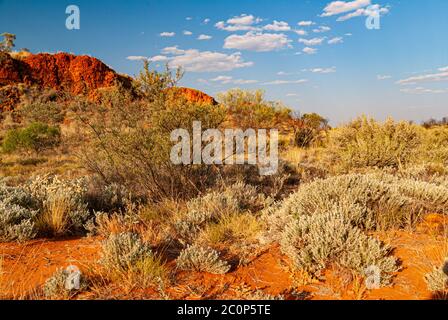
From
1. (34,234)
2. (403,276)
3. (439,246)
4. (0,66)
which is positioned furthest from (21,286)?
(0,66)

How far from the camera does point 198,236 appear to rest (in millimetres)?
5230

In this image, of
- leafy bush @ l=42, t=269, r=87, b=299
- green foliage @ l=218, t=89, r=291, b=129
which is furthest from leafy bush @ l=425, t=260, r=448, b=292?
green foliage @ l=218, t=89, r=291, b=129

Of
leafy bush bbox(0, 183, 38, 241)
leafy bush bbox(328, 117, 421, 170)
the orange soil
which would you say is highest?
leafy bush bbox(328, 117, 421, 170)

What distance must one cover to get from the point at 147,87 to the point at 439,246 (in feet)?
19.7

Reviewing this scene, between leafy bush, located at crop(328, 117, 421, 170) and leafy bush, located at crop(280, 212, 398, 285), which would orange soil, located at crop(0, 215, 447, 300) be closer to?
leafy bush, located at crop(280, 212, 398, 285)

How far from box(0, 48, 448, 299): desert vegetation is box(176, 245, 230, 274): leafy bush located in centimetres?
1

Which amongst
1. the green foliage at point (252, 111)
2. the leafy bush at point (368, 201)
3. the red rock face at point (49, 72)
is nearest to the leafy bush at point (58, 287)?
the leafy bush at point (368, 201)

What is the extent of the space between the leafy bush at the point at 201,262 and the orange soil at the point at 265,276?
3.0 inches

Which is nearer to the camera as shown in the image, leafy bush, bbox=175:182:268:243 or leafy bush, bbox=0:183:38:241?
leafy bush, bbox=0:183:38:241

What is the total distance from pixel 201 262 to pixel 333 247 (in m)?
1.52

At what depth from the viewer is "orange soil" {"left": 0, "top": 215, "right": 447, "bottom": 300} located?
11.6ft

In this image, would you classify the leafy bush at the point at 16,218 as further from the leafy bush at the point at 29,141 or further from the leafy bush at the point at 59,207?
the leafy bush at the point at 29,141

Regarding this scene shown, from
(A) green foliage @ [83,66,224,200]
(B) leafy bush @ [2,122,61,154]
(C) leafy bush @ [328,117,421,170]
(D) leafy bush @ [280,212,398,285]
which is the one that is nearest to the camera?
(D) leafy bush @ [280,212,398,285]
